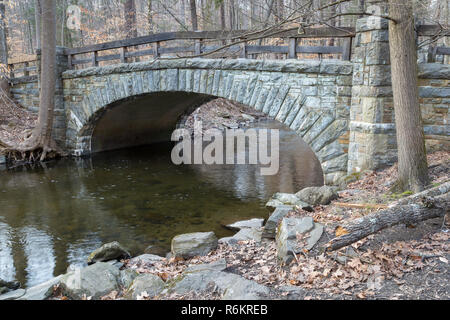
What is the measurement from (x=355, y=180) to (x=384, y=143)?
881 millimetres

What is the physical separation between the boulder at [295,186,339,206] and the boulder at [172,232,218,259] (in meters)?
1.92

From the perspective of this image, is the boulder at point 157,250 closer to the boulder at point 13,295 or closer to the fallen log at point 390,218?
the boulder at point 13,295

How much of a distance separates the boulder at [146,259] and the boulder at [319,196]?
262cm

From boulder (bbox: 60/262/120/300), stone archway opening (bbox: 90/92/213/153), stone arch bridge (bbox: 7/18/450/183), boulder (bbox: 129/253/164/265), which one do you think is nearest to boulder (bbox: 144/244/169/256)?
boulder (bbox: 129/253/164/265)

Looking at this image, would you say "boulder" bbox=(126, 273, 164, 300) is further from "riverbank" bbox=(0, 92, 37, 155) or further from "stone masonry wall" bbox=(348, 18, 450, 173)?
"riverbank" bbox=(0, 92, 37, 155)

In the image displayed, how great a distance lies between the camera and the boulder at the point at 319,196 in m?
6.22

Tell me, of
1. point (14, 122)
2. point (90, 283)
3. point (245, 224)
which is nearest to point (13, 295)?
point (90, 283)

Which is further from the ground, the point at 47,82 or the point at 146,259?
the point at 47,82

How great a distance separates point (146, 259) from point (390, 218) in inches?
133

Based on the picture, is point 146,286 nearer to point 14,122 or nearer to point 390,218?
point 390,218

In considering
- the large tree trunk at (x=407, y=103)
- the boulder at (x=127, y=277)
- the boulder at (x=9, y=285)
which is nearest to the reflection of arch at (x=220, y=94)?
the large tree trunk at (x=407, y=103)

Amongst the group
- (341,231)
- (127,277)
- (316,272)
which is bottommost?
(127,277)

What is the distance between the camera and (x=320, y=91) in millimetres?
7973

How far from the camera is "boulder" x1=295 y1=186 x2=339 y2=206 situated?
6.22 m
